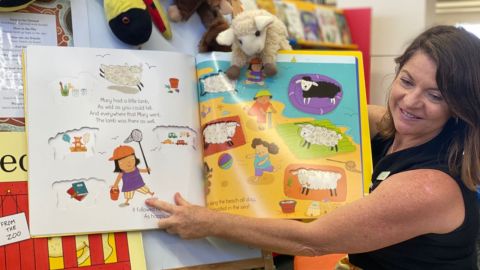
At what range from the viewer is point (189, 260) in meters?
1.10

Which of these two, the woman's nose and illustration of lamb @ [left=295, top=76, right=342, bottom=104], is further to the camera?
illustration of lamb @ [left=295, top=76, right=342, bottom=104]

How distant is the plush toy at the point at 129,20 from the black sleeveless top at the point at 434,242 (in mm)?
690

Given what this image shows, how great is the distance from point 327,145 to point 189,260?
18.3 inches

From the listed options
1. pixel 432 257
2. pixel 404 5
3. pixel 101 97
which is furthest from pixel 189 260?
pixel 404 5

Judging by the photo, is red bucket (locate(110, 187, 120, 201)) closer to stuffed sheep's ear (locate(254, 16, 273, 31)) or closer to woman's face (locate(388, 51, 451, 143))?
stuffed sheep's ear (locate(254, 16, 273, 31))

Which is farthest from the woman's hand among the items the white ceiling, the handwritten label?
the white ceiling

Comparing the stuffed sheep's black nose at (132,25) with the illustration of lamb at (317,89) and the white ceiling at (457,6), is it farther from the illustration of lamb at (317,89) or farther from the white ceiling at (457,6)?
the white ceiling at (457,6)

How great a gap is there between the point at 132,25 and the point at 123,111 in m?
0.21

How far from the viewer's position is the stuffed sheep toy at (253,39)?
113 centimetres

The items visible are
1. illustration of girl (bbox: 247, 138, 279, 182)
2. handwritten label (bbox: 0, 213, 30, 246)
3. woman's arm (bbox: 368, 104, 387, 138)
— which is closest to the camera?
handwritten label (bbox: 0, 213, 30, 246)

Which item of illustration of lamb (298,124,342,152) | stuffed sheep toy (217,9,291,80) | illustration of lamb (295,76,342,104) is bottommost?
illustration of lamb (298,124,342,152)

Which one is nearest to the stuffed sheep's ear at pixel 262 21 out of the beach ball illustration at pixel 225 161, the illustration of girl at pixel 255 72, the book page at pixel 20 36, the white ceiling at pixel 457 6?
the illustration of girl at pixel 255 72

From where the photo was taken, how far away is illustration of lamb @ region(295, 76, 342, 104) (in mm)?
1231

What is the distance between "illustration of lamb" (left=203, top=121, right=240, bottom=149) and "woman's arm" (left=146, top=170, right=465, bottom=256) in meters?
0.16
